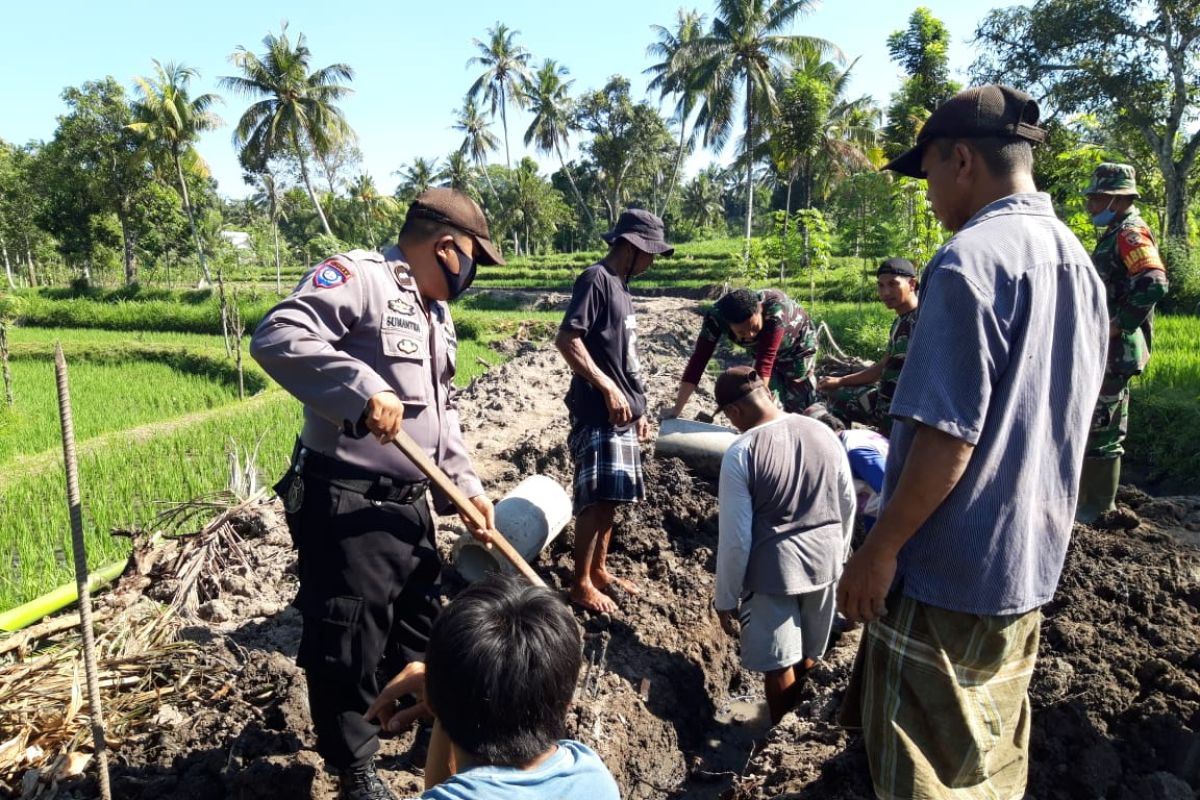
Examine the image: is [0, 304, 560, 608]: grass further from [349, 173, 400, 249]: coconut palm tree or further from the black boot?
[349, 173, 400, 249]: coconut palm tree

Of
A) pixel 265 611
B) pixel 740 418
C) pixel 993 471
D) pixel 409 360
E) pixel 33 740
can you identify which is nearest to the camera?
pixel 993 471

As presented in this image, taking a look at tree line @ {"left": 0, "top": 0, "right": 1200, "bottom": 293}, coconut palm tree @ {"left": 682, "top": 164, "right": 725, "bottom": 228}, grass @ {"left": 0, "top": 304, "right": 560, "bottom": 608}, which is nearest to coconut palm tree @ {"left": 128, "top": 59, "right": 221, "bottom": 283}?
tree line @ {"left": 0, "top": 0, "right": 1200, "bottom": 293}

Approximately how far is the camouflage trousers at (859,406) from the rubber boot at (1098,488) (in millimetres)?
1200

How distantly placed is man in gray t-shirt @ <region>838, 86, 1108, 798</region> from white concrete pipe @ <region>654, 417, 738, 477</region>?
295 centimetres

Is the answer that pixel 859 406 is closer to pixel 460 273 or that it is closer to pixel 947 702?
pixel 460 273

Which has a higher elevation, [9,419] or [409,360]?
[409,360]

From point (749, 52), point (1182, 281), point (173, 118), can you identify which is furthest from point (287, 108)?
point (1182, 281)

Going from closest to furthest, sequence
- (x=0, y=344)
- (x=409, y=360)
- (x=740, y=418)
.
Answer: (x=409, y=360)
(x=740, y=418)
(x=0, y=344)

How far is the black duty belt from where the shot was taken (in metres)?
2.29

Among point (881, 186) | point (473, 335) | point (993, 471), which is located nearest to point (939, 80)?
point (881, 186)

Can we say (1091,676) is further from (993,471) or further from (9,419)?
(9,419)

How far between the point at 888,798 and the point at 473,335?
16.6 m

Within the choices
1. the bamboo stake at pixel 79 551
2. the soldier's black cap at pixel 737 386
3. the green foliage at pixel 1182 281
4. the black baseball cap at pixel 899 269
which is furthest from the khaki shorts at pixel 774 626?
the green foliage at pixel 1182 281

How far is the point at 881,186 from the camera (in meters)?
17.9
